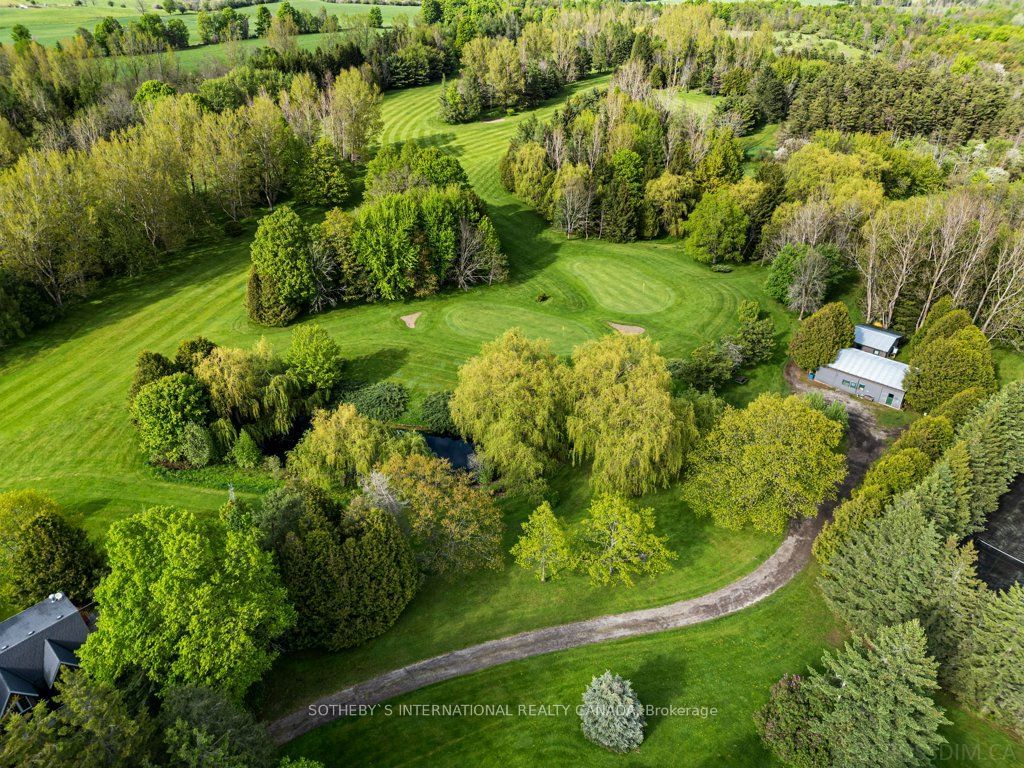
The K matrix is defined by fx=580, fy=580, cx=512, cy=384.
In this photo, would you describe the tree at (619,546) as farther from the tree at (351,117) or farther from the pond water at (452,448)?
the tree at (351,117)

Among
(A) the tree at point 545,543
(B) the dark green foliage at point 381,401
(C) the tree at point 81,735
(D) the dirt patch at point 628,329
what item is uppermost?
(C) the tree at point 81,735

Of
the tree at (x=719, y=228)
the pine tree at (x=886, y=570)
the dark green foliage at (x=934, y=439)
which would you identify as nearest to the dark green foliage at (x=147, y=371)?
the pine tree at (x=886, y=570)

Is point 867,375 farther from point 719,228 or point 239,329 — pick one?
point 239,329

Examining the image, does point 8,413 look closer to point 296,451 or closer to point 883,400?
point 296,451

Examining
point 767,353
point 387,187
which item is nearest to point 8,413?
point 387,187

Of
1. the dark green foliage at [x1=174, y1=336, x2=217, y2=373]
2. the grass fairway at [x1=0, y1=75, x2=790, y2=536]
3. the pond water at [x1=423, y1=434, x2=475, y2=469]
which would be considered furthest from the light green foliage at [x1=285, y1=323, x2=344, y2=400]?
the pond water at [x1=423, y1=434, x2=475, y2=469]

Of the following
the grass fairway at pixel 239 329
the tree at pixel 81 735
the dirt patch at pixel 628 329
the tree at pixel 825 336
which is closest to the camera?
the tree at pixel 81 735
